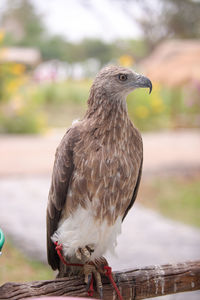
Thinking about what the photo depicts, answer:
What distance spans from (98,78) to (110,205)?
1.96 feet

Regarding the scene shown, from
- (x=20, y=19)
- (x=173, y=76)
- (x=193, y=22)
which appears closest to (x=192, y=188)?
(x=173, y=76)

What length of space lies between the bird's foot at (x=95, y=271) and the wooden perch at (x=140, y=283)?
0.03 m

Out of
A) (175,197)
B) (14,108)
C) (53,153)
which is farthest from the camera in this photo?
(14,108)

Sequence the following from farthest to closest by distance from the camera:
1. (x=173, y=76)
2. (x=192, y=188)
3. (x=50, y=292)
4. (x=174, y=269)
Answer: (x=173, y=76) < (x=192, y=188) < (x=174, y=269) < (x=50, y=292)

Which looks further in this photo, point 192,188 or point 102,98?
point 192,188

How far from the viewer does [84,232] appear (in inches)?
76.3

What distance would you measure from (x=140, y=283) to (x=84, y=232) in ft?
1.28

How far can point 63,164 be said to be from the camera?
195 cm

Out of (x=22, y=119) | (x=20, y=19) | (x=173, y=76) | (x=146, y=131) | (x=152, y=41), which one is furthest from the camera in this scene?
(x=20, y=19)

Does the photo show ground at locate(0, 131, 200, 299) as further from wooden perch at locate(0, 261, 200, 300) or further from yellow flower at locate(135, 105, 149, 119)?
yellow flower at locate(135, 105, 149, 119)

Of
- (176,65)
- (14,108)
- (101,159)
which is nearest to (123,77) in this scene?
(101,159)

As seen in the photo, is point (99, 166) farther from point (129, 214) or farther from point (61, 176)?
point (129, 214)

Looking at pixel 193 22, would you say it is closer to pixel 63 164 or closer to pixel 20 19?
pixel 20 19

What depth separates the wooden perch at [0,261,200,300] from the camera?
186 centimetres
